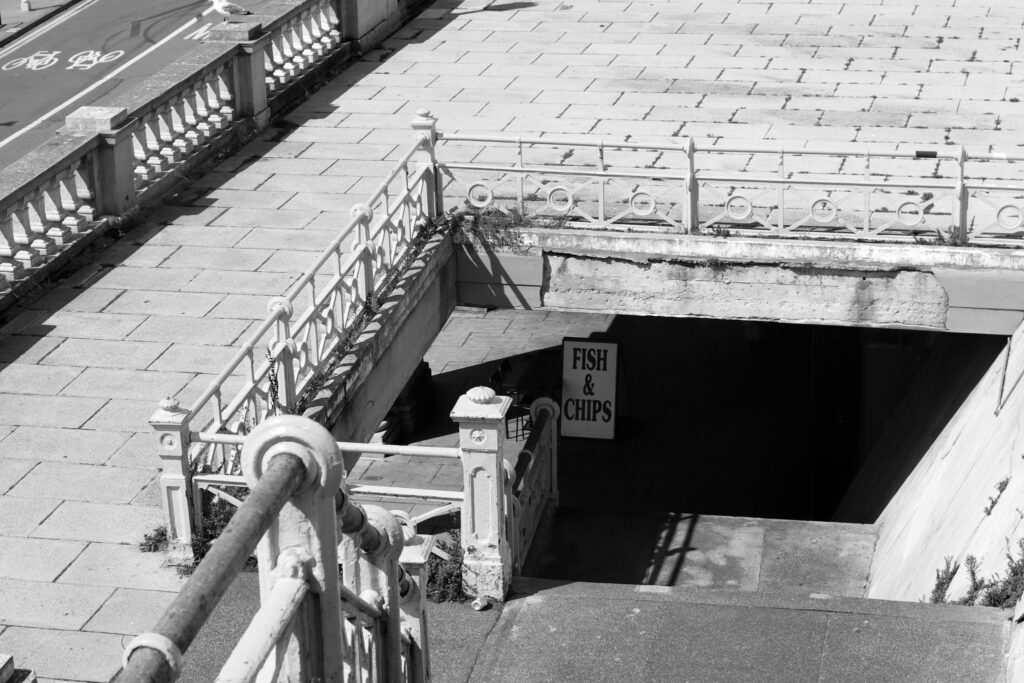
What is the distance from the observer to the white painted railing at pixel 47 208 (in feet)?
39.0

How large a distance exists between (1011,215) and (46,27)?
24655 millimetres

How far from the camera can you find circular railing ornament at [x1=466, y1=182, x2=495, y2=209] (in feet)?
44.2

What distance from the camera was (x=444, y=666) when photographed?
8.12 meters

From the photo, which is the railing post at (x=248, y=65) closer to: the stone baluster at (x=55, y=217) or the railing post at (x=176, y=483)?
the stone baluster at (x=55, y=217)

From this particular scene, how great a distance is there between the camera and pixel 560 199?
46.8 feet

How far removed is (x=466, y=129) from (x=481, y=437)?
305 inches

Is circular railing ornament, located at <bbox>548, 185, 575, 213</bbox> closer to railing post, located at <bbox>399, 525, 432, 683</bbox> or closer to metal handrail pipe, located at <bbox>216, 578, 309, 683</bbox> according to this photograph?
railing post, located at <bbox>399, 525, 432, 683</bbox>

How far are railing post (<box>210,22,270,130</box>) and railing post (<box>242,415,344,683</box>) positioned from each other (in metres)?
12.5

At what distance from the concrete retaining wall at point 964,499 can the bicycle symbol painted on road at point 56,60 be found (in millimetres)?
20516

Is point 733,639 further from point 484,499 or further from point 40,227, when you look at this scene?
point 40,227

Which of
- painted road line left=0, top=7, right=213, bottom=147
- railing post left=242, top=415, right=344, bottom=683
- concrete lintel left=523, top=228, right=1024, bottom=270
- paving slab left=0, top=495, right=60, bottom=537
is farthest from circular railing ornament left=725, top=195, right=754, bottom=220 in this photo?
painted road line left=0, top=7, right=213, bottom=147

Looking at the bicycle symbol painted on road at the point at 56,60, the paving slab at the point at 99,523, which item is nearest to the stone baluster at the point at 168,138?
the paving slab at the point at 99,523

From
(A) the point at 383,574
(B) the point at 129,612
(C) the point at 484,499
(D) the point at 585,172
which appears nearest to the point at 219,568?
(A) the point at 383,574

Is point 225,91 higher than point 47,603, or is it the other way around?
point 225,91
